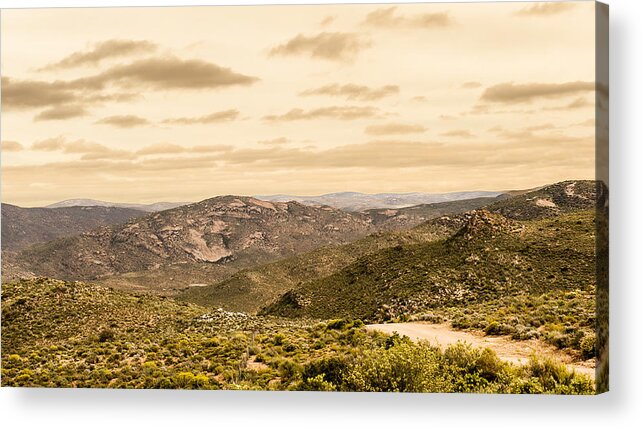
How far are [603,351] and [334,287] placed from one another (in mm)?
4891

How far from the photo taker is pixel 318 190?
43.1 ft

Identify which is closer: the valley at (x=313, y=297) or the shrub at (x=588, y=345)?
the shrub at (x=588, y=345)

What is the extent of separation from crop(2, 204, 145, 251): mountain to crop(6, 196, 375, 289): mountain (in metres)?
0.19

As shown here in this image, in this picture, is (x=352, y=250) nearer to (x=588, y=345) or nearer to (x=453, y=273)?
(x=453, y=273)

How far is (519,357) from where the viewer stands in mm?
11547

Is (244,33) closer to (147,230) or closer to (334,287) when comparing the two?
(147,230)

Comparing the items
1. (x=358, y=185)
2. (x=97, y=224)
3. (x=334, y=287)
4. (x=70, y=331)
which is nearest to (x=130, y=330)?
(x=70, y=331)

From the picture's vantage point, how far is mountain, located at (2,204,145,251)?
42.5 feet

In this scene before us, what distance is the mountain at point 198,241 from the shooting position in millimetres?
13406

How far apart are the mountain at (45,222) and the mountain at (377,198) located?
309cm

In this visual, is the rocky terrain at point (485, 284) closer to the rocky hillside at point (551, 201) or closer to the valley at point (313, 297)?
the valley at point (313, 297)

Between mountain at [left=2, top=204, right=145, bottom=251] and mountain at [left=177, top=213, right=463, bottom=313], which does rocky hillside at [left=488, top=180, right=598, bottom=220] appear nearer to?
mountain at [left=177, top=213, right=463, bottom=313]

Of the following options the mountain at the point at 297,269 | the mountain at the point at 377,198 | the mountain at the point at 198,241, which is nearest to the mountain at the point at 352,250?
the mountain at the point at 297,269

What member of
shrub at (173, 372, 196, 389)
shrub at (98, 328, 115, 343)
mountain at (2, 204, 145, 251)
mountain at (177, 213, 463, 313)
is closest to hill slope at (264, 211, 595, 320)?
mountain at (177, 213, 463, 313)
